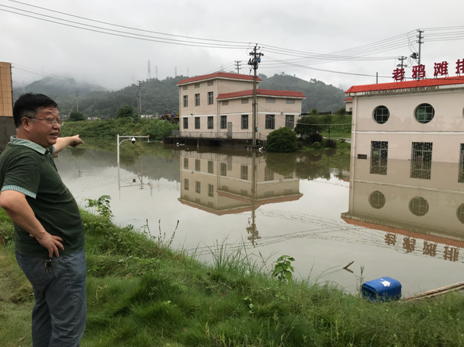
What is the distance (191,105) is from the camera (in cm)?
3838

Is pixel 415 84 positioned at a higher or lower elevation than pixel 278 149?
higher

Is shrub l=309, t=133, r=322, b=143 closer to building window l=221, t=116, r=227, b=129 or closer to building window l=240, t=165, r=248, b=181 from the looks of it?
building window l=221, t=116, r=227, b=129

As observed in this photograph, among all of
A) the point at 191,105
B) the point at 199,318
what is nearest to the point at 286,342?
the point at 199,318

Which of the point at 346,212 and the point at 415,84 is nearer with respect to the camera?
the point at 346,212

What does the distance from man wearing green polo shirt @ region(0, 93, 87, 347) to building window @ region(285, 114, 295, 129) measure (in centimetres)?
3024

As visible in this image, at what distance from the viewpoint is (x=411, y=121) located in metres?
21.0

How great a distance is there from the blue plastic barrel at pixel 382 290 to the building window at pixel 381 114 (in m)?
19.5

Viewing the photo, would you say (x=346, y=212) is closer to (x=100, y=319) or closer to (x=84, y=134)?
(x=100, y=319)

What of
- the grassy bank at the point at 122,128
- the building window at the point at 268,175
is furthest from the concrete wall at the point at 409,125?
the grassy bank at the point at 122,128

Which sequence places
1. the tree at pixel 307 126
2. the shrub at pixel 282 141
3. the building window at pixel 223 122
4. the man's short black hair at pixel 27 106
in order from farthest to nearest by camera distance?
the building window at pixel 223 122
the tree at pixel 307 126
the shrub at pixel 282 141
the man's short black hair at pixel 27 106

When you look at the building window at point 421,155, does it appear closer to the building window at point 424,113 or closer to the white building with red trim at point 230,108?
the building window at point 424,113

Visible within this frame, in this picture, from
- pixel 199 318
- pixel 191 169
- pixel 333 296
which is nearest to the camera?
pixel 199 318

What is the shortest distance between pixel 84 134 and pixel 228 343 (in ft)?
188

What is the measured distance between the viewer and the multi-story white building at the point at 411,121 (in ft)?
63.6
